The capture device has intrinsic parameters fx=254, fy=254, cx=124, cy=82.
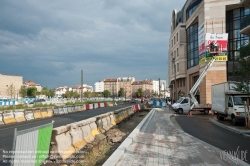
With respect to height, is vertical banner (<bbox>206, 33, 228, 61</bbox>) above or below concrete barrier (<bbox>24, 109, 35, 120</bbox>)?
above

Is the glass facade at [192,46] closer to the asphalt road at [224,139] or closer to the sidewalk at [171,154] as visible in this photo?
the asphalt road at [224,139]

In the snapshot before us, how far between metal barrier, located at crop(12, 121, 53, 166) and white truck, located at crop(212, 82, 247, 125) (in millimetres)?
15587

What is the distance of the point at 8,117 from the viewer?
19.0 meters

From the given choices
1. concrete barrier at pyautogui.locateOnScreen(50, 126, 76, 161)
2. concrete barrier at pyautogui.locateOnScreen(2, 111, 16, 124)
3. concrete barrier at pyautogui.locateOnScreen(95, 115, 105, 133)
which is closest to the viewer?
concrete barrier at pyautogui.locateOnScreen(50, 126, 76, 161)

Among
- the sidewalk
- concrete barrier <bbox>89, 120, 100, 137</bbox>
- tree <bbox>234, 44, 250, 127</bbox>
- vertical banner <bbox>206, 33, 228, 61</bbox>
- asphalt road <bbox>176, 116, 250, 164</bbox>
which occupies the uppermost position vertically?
vertical banner <bbox>206, 33, 228, 61</bbox>

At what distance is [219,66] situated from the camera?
4034 centimetres

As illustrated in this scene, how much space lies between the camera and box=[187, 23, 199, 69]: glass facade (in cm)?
4972

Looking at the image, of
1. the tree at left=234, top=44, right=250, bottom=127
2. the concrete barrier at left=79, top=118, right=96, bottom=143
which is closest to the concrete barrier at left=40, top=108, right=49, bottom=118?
the concrete barrier at left=79, top=118, right=96, bottom=143

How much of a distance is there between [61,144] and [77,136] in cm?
162

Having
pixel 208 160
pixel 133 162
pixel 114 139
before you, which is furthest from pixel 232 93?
pixel 133 162

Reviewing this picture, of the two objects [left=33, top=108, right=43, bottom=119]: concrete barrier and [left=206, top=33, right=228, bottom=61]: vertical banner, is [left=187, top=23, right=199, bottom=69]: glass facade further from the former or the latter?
[left=33, top=108, right=43, bottom=119]: concrete barrier

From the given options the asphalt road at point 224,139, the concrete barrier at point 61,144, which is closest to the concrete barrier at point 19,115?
the asphalt road at point 224,139

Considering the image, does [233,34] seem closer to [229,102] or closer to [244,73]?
[229,102]

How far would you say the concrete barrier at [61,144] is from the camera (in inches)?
267
